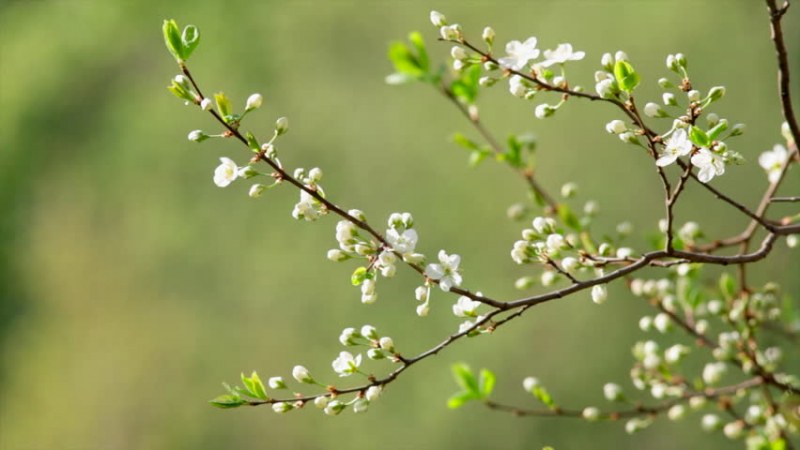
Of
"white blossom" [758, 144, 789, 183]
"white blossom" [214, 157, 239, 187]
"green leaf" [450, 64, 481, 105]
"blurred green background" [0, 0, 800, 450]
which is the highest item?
"blurred green background" [0, 0, 800, 450]

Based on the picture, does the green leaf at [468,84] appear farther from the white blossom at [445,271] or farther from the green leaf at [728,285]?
the green leaf at [728,285]

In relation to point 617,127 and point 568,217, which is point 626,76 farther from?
point 568,217

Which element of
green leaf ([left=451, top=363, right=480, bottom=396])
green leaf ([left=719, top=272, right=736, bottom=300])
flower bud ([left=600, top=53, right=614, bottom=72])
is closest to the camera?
flower bud ([left=600, top=53, right=614, bottom=72])

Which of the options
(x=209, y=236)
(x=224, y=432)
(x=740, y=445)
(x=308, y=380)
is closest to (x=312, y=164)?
(x=209, y=236)

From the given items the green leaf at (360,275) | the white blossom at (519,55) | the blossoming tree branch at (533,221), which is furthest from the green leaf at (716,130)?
the green leaf at (360,275)

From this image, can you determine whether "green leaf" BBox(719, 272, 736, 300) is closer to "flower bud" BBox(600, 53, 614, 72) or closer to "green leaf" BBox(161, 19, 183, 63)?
"flower bud" BBox(600, 53, 614, 72)

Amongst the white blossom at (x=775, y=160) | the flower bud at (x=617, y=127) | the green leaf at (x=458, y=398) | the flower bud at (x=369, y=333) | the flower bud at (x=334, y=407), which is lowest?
the flower bud at (x=334, y=407)

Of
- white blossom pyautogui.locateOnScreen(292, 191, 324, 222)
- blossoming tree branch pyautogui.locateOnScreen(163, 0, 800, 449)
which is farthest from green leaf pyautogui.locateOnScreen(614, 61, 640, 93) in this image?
white blossom pyautogui.locateOnScreen(292, 191, 324, 222)

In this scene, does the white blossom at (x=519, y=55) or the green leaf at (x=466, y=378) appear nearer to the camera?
the white blossom at (x=519, y=55)
